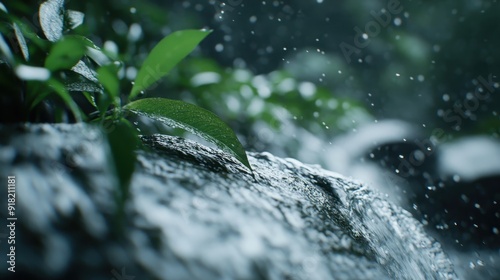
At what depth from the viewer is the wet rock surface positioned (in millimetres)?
364

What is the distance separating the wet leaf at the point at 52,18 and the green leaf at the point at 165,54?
0.13 m

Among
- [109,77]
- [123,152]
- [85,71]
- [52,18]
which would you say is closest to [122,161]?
[123,152]

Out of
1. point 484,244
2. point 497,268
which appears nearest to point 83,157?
point 497,268

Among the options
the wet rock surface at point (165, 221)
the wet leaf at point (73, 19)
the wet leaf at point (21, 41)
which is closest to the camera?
the wet rock surface at point (165, 221)

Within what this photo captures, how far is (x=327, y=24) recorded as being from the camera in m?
3.57

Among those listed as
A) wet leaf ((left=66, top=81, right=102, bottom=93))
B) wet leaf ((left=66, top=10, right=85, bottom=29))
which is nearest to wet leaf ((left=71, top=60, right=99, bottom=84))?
wet leaf ((left=66, top=81, right=102, bottom=93))

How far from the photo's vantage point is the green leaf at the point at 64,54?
540 mm

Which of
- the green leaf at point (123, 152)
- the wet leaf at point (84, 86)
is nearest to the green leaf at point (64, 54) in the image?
the wet leaf at point (84, 86)

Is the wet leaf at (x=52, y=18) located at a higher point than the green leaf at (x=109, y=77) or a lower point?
higher

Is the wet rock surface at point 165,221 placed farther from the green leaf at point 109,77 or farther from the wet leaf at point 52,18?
the wet leaf at point 52,18

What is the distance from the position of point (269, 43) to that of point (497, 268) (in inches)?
92.3

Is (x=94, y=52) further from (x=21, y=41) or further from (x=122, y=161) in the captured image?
(x=122, y=161)

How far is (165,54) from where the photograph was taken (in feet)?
2.02

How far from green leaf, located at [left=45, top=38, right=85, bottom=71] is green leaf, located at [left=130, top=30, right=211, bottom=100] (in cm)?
8
